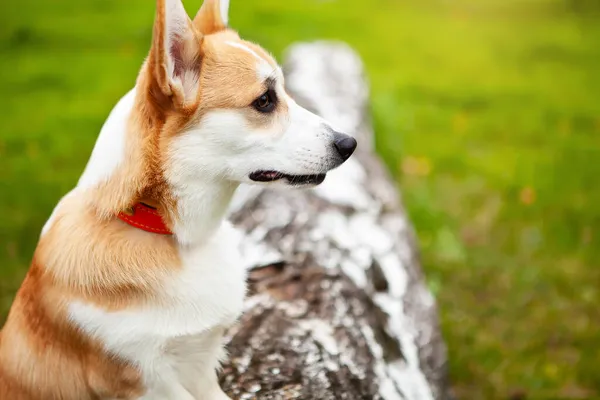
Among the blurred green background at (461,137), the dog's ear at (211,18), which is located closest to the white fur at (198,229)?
the dog's ear at (211,18)

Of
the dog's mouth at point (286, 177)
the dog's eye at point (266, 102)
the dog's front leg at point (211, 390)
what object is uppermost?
the dog's eye at point (266, 102)

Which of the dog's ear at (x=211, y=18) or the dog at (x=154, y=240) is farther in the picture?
the dog's ear at (x=211, y=18)

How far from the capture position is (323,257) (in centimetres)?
344

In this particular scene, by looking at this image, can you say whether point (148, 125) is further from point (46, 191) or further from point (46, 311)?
point (46, 191)

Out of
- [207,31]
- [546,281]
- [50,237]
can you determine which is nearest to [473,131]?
[546,281]

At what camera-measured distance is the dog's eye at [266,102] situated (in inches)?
98.3

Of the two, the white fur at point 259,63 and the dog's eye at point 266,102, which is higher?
the white fur at point 259,63

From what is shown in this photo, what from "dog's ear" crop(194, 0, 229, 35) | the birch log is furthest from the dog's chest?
"dog's ear" crop(194, 0, 229, 35)

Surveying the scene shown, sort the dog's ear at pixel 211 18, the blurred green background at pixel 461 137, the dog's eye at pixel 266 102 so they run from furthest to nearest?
1. the blurred green background at pixel 461 137
2. the dog's ear at pixel 211 18
3. the dog's eye at pixel 266 102

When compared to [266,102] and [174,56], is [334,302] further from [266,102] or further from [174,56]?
[174,56]

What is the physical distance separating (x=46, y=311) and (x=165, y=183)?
1.92 ft

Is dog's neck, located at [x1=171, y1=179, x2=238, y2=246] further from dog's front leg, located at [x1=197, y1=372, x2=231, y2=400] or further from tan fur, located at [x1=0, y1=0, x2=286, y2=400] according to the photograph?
dog's front leg, located at [x1=197, y1=372, x2=231, y2=400]

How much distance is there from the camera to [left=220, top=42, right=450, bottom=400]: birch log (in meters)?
2.81

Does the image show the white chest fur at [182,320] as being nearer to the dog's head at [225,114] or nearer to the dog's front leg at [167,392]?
the dog's front leg at [167,392]
